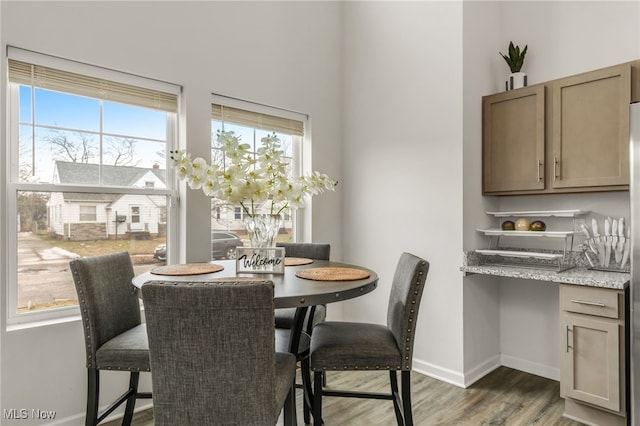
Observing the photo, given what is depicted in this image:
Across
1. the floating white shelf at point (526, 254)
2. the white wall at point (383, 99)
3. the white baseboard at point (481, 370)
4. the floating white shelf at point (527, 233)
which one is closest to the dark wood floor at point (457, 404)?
the white baseboard at point (481, 370)

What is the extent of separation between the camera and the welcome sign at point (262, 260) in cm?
189

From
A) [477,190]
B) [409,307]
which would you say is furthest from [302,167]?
[409,307]

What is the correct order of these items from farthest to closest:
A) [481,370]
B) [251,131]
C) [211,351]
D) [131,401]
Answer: [251,131] < [481,370] < [131,401] < [211,351]

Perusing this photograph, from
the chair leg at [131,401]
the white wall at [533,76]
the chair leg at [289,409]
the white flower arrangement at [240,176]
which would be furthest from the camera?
the white wall at [533,76]

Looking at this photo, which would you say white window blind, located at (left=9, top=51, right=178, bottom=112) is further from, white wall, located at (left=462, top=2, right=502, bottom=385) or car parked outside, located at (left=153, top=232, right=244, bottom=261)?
white wall, located at (left=462, top=2, right=502, bottom=385)

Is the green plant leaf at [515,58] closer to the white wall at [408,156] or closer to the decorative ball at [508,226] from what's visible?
the white wall at [408,156]

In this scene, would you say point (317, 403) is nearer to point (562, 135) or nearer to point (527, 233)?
point (527, 233)

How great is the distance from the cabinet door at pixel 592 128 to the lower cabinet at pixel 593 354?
2.41 feet

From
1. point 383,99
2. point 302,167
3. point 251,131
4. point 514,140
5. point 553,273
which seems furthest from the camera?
point 302,167

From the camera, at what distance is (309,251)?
2.67m

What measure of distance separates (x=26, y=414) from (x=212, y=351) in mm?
1560

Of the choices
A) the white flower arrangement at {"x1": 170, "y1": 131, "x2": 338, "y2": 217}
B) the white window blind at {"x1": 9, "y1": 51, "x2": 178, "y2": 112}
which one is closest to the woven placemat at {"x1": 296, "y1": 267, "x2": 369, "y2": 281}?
the white flower arrangement at {"x1": 170, "y1": 131, "x2": 338, "y2": 217}

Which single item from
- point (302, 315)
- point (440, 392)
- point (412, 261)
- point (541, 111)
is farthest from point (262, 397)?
point (541, 111)

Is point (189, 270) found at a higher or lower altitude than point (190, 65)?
lower
